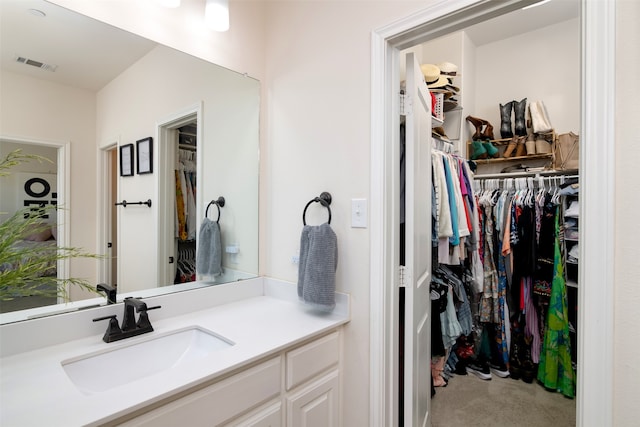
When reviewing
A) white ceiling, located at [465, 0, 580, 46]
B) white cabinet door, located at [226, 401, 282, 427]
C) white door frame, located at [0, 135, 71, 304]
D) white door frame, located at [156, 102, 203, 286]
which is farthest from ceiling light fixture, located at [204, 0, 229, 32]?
white ceiling, located at [465, 0, 580, 46]

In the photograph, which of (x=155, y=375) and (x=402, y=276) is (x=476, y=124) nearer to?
(x=402, y=276)

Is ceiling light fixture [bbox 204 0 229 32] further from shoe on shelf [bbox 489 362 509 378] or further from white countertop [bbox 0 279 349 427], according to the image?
shoe on shelf [bbox 489 362 509 378]

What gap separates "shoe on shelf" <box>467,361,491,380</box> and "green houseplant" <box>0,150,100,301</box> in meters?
2.71

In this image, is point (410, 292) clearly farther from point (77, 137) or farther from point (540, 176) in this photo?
point (540, 176)

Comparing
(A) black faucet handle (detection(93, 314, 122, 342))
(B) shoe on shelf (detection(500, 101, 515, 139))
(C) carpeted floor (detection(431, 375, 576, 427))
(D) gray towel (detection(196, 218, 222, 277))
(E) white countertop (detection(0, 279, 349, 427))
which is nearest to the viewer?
(E) white countertop (detection(0, 279, 349, 427))

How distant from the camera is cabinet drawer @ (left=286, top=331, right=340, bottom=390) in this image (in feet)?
3.90

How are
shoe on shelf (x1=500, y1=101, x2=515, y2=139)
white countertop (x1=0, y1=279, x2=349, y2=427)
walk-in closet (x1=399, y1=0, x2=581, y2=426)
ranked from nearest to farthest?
white countertop (x1=0, y1=279, x2=349, y2=427) < walk-in closet (x1=399, y1=0, x2=581, y2=426) < shoe on shelf (x1=500, y1=101, x2=515, y2=139)

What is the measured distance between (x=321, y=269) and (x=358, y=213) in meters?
0.30

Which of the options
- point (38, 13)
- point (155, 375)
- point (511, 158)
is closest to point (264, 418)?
point (155, 375)

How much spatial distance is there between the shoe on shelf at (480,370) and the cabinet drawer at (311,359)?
5.67 feet

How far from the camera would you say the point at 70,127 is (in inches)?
48.3

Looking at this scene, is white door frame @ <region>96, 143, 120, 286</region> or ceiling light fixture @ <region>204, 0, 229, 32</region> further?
ceiling light fixture @ <region>204, 0, 229, 32</region>

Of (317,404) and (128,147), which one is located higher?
(128,147)

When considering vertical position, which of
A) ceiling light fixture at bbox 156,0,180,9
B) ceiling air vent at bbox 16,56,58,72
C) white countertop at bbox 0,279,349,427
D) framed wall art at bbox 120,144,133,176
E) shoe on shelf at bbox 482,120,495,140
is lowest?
white countertop at bbox 0,279,349,427
